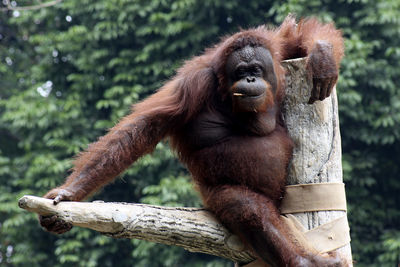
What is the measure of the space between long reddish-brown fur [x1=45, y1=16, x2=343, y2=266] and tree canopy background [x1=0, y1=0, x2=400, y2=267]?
4.14 meters

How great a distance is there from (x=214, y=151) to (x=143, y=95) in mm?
6078

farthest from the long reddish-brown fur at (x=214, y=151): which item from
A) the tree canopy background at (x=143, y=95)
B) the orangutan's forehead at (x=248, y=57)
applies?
the tree canopy background at (x=143, y=95)

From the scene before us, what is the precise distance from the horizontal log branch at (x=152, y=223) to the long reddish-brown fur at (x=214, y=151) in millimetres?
89

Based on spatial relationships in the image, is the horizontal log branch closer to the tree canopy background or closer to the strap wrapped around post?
the strap wrapped around post

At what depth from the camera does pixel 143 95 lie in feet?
30.1

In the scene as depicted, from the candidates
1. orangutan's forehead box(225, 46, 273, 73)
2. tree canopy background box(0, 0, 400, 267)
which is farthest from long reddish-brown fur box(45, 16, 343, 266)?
tree canopy background box(0, 0, 400, 267)

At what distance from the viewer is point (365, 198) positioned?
8570 millimetres

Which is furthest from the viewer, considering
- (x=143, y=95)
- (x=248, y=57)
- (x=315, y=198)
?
(x=143, y=95)

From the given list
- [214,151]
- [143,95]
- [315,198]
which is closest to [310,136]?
[315,198]

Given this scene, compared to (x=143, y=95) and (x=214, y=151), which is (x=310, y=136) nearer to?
(x=214, y=151)

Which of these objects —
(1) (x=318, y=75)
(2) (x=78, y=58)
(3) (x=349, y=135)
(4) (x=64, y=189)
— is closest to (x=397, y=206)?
(3) (x=349, y=135)

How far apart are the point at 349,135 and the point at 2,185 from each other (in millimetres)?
5463

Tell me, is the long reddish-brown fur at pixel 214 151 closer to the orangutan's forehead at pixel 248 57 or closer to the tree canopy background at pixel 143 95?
the orangutan's forehead at pixel 248 57

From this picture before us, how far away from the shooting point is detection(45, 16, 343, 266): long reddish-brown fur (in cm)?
299
